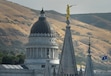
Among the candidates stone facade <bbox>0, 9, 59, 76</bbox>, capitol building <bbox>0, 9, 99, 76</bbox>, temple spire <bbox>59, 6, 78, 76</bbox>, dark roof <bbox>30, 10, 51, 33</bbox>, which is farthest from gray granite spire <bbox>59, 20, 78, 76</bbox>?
dark roof <bbox>30, 10, 51, 33</bbox>

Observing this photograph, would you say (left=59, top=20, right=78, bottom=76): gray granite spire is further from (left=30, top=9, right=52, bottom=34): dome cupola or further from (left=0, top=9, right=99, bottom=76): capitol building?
(left=30, top=9, right=52, bottom=34): dome cupola

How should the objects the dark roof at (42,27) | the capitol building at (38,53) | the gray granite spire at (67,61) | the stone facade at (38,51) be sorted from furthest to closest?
the dark roof at (42,27) → the stone facade at (38,51) → the capitol building at (38,53) → the gray granite spire at (67,61)

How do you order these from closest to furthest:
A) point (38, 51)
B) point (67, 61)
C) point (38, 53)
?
point (67, 61) → point (38, 53) → point (38, 51)

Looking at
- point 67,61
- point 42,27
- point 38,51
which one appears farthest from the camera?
point 38,51

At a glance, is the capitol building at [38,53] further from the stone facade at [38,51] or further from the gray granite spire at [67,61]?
the gray granite spire at [67,61]

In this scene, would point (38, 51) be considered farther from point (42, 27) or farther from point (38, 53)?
point (42, 27)

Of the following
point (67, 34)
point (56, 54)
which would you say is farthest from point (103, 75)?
point (67, 34)

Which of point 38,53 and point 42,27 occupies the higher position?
point 42,27

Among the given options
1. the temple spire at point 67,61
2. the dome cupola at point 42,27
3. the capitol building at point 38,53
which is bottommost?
the capitol building at point 38,53

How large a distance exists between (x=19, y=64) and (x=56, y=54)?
12.7 meters

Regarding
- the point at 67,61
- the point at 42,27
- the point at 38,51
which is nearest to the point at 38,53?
the point at 38,51

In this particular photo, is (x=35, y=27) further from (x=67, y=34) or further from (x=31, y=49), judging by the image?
(x=67, y=34)

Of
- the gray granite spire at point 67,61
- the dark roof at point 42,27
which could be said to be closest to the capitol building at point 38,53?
the dark roof at point 42,27

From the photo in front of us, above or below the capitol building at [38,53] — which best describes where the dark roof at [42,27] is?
above
